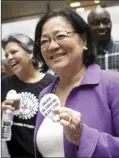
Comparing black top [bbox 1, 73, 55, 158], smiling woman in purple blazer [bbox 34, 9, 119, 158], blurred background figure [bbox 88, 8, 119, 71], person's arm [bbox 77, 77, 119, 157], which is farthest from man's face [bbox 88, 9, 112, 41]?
person's arm [bbox 77, 77, 119, 157]

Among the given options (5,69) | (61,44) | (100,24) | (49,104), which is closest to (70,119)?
(49,104)

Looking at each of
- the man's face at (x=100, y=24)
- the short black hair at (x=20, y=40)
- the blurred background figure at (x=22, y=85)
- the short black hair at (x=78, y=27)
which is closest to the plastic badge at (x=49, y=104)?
the short black hair at (x=78, y=27)

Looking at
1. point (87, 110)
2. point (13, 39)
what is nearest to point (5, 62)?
point (13, 39)

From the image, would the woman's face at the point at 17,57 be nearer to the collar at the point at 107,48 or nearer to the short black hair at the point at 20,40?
the short black hair at the point at 20,40

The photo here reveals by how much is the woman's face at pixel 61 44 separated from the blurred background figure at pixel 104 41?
12 cm

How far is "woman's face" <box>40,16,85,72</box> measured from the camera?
69 centimetres

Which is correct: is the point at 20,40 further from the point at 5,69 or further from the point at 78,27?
the point at 78,27

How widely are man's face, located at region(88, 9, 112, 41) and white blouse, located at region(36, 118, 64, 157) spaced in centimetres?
30

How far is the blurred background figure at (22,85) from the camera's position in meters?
1.07

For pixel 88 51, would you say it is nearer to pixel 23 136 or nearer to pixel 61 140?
pixel 61 140

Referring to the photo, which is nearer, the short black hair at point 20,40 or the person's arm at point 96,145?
the person's arm at point 96,145

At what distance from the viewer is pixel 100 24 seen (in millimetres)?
881

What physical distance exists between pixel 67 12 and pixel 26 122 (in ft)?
1.73

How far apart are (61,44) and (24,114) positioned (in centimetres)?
48
